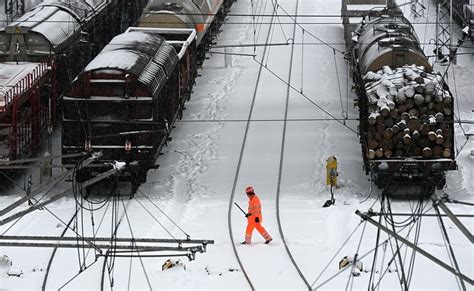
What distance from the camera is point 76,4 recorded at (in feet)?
128

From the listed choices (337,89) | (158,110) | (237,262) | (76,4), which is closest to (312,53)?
(337,89)

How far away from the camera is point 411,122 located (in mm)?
27984

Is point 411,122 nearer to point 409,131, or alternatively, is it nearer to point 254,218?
point 409,131

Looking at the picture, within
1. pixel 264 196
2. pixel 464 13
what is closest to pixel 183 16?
pixel 264 196

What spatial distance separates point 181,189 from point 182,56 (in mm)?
6222

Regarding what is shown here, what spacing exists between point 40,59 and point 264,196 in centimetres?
855

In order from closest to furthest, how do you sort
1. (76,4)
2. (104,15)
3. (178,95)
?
1. (178,95)
2. (76,4)
3. (104,15)

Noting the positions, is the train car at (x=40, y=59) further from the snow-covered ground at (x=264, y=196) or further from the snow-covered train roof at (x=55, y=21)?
the snow-covered ground at (x=264, y=196)

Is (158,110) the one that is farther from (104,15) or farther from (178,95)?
(104,15)

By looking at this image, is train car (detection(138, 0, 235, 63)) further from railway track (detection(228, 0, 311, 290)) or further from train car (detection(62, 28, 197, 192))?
train car (detection(62, 28, 197, 192))

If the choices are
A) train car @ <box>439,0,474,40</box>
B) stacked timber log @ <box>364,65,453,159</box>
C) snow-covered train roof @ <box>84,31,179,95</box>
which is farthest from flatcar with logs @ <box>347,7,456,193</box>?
train car @ <box>439,0,474,40</box>

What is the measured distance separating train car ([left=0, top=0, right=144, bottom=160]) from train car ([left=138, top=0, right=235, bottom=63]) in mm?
1998

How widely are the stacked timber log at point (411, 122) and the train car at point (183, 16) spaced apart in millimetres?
11329

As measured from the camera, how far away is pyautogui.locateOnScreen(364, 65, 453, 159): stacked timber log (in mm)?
27953
